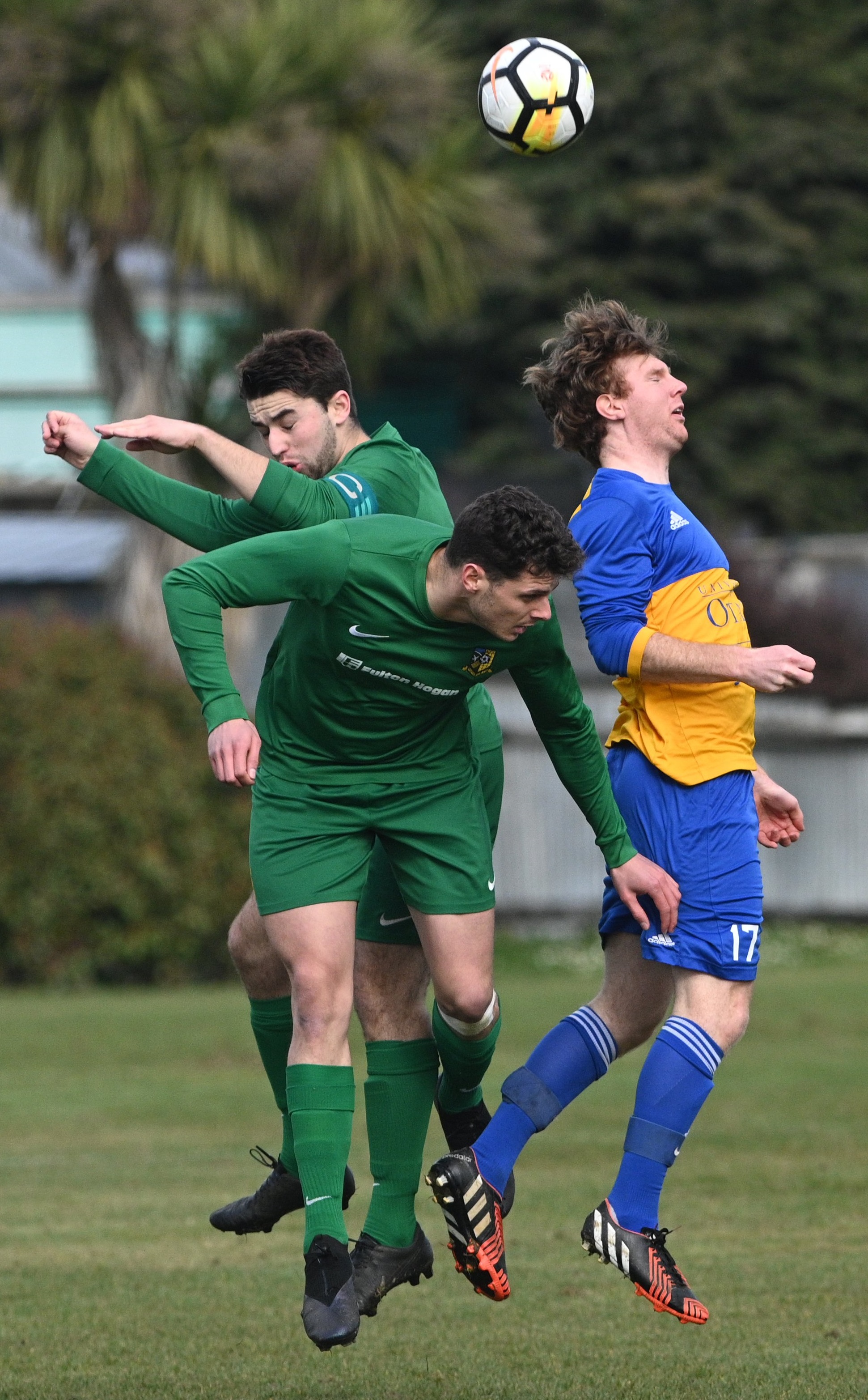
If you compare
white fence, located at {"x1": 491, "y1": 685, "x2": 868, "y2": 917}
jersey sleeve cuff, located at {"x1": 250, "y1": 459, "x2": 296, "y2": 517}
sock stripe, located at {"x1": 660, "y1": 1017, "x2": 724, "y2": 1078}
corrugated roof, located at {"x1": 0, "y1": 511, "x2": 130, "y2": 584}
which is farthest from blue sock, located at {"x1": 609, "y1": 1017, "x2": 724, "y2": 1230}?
corrugated roof, located at {"x1": 0, "y1": 511, "x2": 130, "y2": 584}

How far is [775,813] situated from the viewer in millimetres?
6359

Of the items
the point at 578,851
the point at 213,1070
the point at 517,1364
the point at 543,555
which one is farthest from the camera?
the point at 578,851

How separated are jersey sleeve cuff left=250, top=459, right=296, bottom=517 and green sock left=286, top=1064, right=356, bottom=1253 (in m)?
1.67

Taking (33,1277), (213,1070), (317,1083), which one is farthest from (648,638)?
(213,1070)

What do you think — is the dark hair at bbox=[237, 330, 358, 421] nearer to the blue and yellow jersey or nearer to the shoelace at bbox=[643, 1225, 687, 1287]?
the blue and yellow jersey

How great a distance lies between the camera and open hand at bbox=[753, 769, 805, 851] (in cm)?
630

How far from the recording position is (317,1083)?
5773 millimetres

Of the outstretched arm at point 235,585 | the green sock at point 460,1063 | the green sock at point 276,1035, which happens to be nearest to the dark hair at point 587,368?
the outstretched arm at point 235,585

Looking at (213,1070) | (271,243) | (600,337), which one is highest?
(271,243)

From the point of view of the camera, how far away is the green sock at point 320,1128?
5742 mm

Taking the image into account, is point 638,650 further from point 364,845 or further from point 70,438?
point 70,438

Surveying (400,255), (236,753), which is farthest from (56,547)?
(236,753)

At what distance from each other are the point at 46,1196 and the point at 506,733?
1480 cm

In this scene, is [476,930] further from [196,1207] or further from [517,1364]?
[196,1207]
